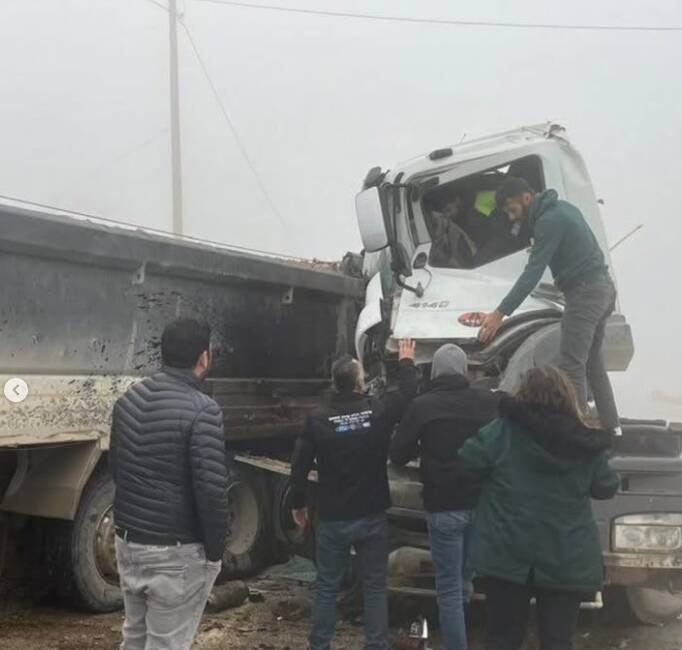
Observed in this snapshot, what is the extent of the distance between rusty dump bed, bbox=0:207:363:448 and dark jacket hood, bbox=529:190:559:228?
6.22 feet

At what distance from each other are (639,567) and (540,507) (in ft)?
3.96

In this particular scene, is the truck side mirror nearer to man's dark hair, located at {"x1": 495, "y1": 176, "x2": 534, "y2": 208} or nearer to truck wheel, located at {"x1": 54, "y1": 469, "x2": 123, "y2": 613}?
man's dark hair, located at {"x1": 495, "y1": 176, "x2": 534, "y2": 208}

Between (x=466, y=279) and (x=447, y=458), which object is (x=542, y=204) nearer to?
(x=466, y=279)

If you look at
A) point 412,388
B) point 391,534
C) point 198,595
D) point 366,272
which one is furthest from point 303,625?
point 366,272

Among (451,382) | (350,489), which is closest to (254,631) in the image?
(350,489)

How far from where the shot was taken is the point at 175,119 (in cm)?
1750

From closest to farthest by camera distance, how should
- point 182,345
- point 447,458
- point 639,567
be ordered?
point 182,345 < point 447,458 < point 639,567

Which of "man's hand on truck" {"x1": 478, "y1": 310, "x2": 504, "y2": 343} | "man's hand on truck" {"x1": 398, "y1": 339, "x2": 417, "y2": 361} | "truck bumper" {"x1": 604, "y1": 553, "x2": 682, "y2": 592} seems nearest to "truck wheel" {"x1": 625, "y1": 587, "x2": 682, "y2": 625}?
"truck bumper" {"x1": 604, "y1": 553, "x2": 682, "y2": 592}

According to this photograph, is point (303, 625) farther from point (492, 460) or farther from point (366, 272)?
point (366, 272)

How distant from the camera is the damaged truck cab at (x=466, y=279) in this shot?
4.41 metres

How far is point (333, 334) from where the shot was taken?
6492 mm

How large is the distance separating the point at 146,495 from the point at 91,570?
2.08 meters

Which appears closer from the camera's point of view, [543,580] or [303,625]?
→ [543,580]

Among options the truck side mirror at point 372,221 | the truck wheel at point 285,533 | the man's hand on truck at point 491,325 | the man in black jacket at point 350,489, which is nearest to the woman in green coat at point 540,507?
the man in black jacket at point 350,489
